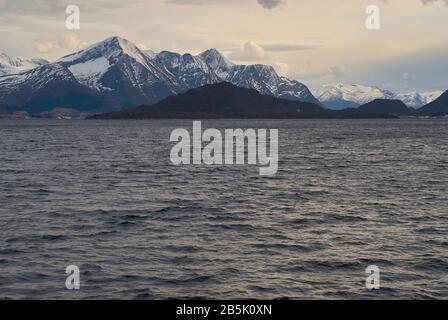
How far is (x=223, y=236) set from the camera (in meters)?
37.4

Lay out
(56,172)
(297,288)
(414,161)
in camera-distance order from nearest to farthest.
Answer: (297,288) < (56,172) < (414,161)

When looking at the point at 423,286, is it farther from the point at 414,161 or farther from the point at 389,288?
the point at 414,161

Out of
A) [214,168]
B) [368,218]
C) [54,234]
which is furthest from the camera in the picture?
[214,168]

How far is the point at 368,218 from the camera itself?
43281 millimetres

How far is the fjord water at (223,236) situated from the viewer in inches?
1072

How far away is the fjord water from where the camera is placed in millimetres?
27219

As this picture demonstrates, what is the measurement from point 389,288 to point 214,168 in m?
59.1

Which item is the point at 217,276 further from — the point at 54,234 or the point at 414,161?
the point at 414,161

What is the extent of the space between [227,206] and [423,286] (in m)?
24.0

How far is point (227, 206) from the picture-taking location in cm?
4934
